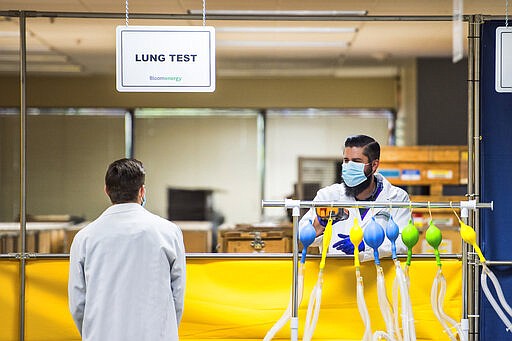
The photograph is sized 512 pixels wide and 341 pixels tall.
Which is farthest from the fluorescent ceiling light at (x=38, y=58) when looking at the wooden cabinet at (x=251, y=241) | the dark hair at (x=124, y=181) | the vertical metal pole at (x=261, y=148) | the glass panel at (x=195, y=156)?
the dark hair at (x=124, y=181)

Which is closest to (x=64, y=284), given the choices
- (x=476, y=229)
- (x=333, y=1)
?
(x=476, y=229)

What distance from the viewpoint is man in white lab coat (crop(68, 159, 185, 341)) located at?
10.6ft

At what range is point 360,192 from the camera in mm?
4273

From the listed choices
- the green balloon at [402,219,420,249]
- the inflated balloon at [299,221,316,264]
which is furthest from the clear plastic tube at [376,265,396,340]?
the inflated balloon at [299,221,316,264]

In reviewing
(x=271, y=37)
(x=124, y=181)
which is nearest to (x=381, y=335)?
(x=124, y=181)

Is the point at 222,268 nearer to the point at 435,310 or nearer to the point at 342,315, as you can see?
the point at 342,315

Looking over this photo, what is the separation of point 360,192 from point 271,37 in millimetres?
4976

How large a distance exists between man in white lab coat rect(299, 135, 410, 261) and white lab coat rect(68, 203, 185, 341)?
44.5 inches

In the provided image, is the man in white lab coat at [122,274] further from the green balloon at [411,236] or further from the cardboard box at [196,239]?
the cardboard box at [196,239]

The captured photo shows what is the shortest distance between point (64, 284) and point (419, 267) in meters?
1.94

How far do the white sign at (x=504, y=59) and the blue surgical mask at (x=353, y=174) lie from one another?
32.0 inches

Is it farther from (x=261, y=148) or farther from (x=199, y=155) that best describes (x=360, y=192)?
(x=199, y=155)

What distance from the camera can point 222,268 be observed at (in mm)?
4273

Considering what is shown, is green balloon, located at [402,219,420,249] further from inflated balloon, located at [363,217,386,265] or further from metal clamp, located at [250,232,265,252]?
metal clamp, located at [250,232,265,252]
